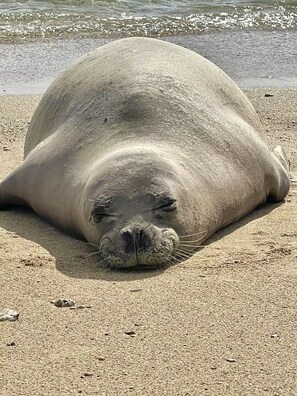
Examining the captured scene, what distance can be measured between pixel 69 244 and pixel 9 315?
129cm

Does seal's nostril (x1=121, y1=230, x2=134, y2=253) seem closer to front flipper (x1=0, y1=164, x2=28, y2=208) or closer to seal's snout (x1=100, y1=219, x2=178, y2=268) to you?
seal's snout (x1=100, y1=219, x2=178, y2=268)

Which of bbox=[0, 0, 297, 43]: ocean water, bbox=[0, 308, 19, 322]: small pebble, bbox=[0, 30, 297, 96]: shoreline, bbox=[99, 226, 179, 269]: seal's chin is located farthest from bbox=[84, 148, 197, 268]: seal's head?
bbox=[0, 0, 297, 43]: ocean water

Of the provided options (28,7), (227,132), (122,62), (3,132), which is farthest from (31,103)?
(28,7)

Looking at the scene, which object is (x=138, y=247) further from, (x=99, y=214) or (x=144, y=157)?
(x=144, y=157)

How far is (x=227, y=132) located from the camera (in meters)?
5.97

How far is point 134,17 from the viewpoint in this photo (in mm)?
14445

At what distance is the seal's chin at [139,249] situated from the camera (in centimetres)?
495

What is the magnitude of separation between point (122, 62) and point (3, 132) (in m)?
2.47

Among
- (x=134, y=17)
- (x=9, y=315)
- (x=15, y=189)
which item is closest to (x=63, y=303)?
(x=9, y=315)

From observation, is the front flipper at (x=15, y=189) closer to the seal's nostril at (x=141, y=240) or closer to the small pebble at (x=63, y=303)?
the seal's nostril at (x=141, y=240)

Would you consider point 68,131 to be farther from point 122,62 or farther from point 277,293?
point 277,293

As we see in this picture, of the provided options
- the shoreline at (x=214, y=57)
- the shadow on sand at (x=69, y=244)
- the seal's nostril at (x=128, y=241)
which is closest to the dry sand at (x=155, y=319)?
the shadow on sand at (x=69, y=244)

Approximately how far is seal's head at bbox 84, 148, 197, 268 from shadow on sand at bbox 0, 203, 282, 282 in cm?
7

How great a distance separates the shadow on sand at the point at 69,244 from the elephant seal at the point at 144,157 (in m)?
0.05
